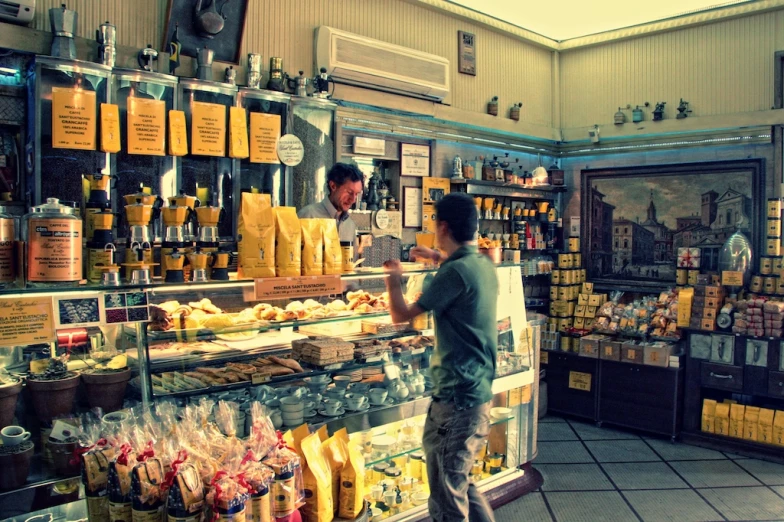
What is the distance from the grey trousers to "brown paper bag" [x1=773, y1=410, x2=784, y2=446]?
3781 millimetres

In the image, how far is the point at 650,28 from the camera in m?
6.61

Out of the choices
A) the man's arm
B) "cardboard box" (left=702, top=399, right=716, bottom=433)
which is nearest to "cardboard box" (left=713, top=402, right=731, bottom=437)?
"cardboard box" (left=702, top=399, right=716, bottom=433)

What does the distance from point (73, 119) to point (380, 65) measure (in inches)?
102

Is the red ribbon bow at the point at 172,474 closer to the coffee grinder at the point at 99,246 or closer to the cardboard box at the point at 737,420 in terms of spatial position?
the coffee grinder at the point at 99,246

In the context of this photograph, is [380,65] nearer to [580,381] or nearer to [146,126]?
[146,126]

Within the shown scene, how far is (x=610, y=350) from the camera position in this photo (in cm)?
596

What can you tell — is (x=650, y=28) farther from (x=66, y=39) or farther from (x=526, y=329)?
(x=66, y=39)

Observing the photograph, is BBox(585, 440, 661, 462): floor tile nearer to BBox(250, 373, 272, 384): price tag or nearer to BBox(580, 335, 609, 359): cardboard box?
BBox(580, 335, 609, 359): cardboard box

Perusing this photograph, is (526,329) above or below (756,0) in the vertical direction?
A: below

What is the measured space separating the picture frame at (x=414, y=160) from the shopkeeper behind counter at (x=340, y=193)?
186 cm

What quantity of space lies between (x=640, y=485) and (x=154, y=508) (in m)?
3.83

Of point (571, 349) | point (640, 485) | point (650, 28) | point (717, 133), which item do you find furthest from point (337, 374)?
point (650, 28)

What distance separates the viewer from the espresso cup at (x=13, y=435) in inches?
80.8

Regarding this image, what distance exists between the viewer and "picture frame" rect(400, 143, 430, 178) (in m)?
5.82
